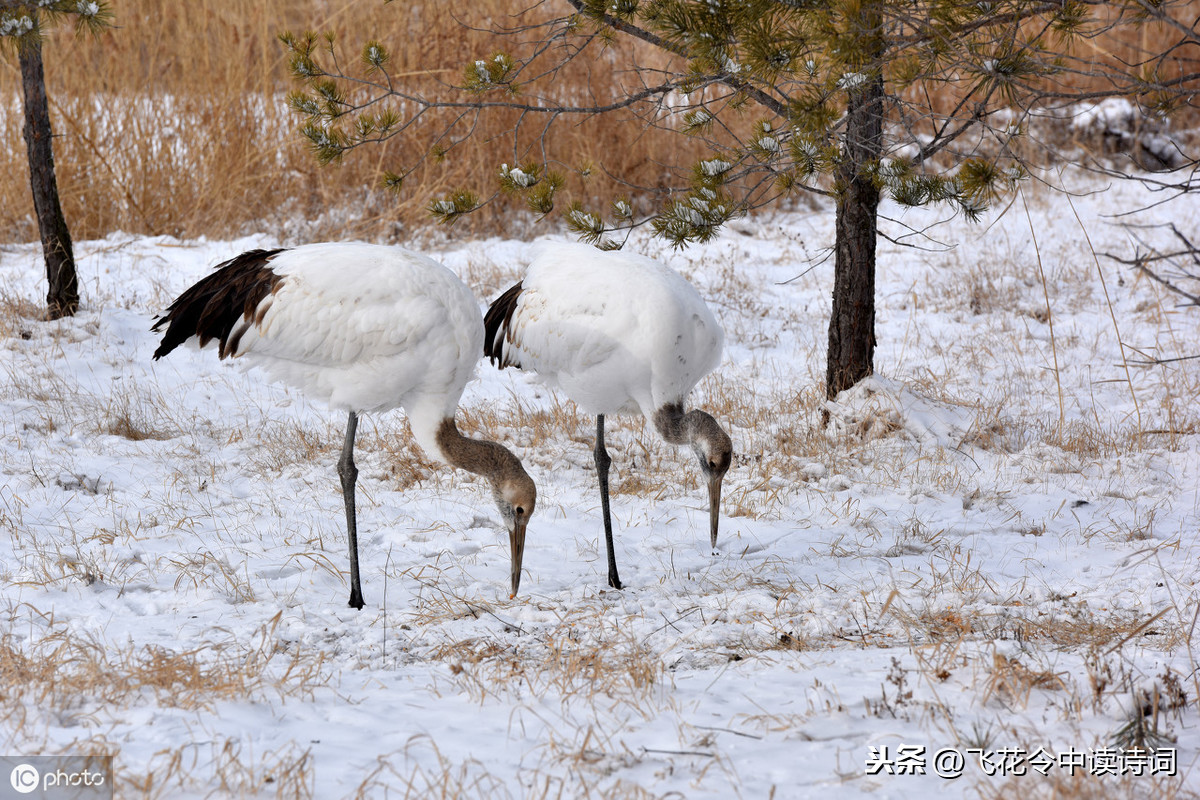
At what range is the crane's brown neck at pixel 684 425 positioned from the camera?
4.47m

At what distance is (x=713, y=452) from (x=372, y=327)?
1.57 metres

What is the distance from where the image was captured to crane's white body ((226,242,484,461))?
13.3ft

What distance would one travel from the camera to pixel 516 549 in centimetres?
411

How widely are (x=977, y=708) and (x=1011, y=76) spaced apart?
190cm

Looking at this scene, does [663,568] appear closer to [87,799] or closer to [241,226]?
[87,799]

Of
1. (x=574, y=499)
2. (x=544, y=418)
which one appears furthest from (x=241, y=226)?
(x=574, y=499)

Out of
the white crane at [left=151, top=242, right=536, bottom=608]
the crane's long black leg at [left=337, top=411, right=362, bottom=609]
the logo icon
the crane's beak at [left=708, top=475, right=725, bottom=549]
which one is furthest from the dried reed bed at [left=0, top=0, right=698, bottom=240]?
the logo icon

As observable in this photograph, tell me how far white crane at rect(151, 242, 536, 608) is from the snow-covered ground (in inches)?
20.7

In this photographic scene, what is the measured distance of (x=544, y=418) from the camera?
20.2 ft

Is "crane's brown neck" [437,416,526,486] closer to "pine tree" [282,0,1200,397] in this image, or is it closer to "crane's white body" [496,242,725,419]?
"crane's white body" [496,242,725,419]

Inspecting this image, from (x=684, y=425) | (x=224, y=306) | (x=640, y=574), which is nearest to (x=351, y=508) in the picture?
(x=224, y=306)

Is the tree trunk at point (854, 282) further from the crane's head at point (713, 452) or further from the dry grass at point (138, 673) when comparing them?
the dry grass at point (138, 673)

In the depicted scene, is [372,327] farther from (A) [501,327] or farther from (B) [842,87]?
(B) [842,87]

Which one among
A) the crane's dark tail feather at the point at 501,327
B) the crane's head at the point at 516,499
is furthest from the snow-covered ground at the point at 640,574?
the crane's dark tail feather at the point at 501,327
